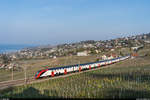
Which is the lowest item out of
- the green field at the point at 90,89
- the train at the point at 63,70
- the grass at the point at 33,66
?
the grass at the point at 33,66

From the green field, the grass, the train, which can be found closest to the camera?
the green field

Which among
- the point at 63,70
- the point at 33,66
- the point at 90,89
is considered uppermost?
the point at 90,89

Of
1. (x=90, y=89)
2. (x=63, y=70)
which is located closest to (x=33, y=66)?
(x=63, y=70)

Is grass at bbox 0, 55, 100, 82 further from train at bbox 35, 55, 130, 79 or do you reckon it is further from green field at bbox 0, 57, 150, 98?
green field at bbox 0, 57, 150, 98

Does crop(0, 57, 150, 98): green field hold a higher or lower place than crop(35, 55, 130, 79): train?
higher

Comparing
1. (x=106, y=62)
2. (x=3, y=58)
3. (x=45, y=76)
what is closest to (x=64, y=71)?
(x=45, y=76)

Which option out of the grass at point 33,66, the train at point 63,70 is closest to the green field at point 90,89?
the train at point 63,70

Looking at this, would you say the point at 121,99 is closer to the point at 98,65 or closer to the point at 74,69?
the point at 74,69

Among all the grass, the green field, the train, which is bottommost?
the grass

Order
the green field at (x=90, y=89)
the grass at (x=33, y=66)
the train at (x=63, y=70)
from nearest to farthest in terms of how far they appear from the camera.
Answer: the green field at (x=90, y=89)
the train at (x=63, y=70)
the grass at (x=33, y=66)

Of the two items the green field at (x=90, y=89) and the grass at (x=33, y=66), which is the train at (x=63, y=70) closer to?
the grass at (x=33, y=66)

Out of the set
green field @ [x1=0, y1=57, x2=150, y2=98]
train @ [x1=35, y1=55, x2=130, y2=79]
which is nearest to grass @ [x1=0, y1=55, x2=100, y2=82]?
train @ [x1=35, y1=55, x2=130, y2=79]

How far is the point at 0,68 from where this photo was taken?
66625mm

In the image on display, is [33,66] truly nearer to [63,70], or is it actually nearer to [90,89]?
[63,70]
